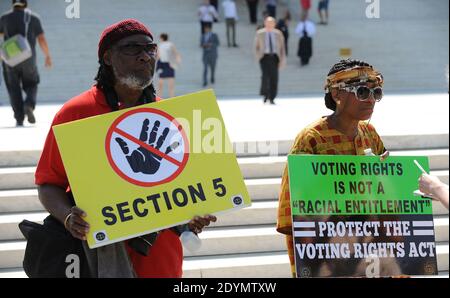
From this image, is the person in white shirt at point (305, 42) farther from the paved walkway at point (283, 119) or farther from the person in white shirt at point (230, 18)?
the paved walkway at point (283, 119)

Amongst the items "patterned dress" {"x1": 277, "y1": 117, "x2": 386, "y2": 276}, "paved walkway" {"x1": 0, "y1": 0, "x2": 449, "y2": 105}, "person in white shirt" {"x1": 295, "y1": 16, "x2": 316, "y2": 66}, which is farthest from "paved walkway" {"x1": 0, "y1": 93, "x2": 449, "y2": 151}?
"person in white shirt" {"x1": 295, "y1": 16, "x2": 316, "y2": 66}

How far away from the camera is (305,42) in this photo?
22.4 metres

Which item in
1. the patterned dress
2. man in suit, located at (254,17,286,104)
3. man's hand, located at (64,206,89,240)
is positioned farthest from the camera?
man in suit, located at (254,17,286,104)

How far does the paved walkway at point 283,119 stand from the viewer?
931 cm

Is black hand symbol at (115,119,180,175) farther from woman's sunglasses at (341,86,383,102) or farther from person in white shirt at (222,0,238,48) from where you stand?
person in white shirt at (222,0,238,48)

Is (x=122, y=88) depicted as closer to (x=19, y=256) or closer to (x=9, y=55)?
(x=19, y=256)

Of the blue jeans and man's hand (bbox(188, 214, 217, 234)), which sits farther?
the blue jeans

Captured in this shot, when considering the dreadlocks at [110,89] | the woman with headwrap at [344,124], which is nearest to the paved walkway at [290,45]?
the woman with headwrap at [344,124]

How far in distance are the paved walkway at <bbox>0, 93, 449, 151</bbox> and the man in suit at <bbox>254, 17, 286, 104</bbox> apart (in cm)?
45

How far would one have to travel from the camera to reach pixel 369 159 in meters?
3.94

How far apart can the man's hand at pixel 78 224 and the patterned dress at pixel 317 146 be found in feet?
3.07

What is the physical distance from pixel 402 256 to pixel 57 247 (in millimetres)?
1409

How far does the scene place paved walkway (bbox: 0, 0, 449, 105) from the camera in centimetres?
2038
